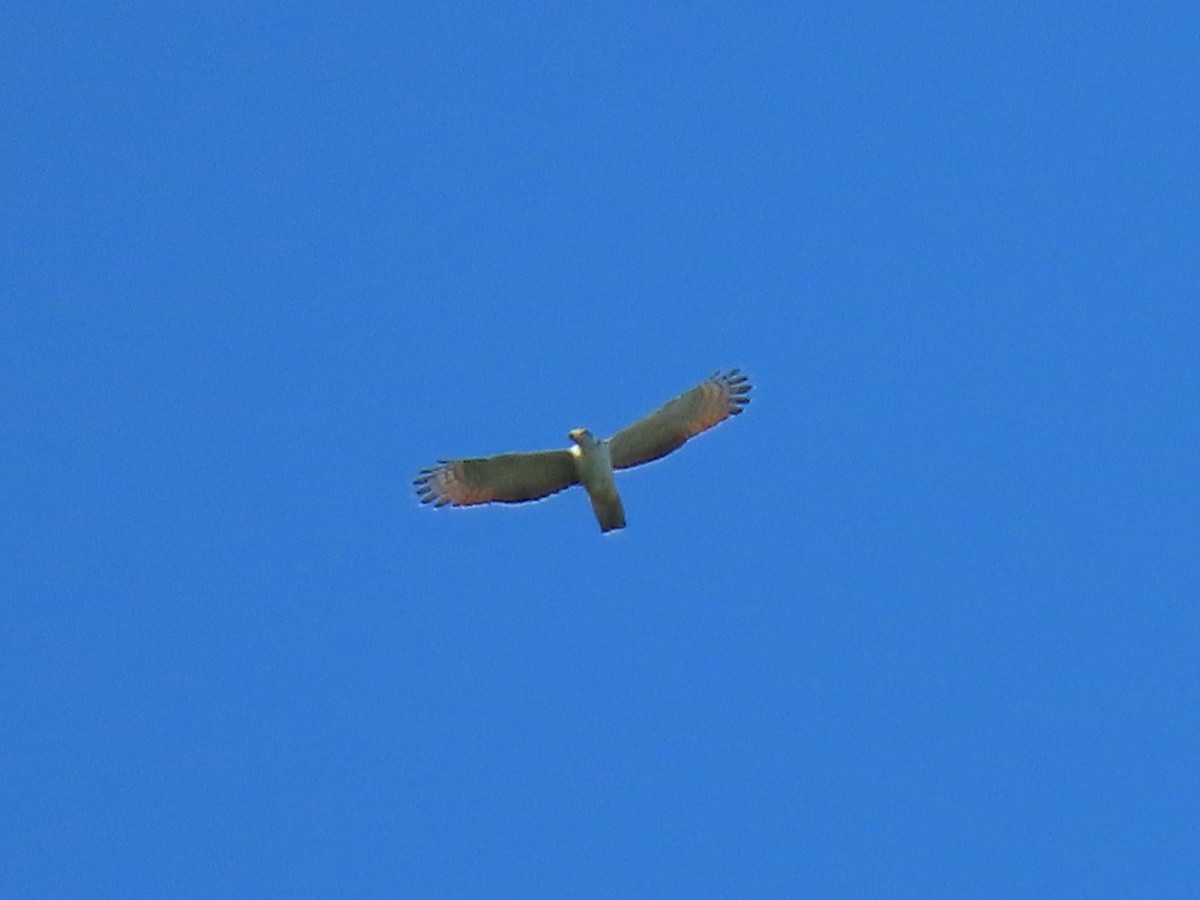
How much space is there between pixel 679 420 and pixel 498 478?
211 cm

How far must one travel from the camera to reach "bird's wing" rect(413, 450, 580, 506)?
19172mm

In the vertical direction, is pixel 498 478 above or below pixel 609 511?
above

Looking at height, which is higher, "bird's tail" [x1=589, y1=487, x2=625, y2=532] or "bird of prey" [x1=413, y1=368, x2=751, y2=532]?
"bird of prey" [x1=413, y1=368, x2=751, y2=532]

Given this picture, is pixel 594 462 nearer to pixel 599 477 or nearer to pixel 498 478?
pixel 599 477

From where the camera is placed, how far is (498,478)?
64.1 feet

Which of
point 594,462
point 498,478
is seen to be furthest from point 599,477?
point 498,478

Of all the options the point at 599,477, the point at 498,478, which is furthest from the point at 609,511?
the point at 498,478

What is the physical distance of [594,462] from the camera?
18.8m

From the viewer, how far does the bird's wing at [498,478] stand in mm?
19172

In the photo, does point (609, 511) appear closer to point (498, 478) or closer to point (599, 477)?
point (599, 477)

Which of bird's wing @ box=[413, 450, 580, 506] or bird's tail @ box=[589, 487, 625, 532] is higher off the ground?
bird's wing @ box=[413, 450, 580, 506]

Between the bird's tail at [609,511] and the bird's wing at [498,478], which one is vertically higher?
the bird's wing at [498,478]

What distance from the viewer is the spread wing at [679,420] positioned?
1938 centimetres

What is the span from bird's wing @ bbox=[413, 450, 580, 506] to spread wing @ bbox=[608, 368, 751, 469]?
65cm
